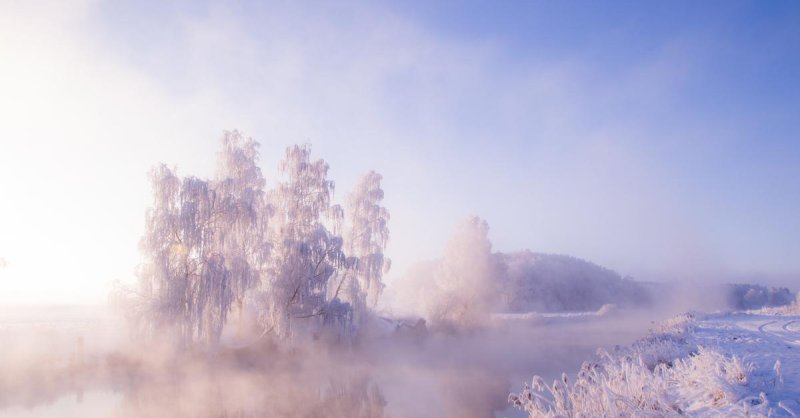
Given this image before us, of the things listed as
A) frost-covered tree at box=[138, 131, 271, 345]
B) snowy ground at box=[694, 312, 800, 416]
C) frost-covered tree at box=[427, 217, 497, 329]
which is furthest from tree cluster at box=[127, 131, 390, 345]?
snowy ground at box=[694, 312, 800, 416]

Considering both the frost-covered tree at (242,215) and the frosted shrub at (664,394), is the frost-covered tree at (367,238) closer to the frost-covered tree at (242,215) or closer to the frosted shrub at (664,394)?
the frost-covered tree at (242,215)

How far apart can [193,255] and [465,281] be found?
66.0ft

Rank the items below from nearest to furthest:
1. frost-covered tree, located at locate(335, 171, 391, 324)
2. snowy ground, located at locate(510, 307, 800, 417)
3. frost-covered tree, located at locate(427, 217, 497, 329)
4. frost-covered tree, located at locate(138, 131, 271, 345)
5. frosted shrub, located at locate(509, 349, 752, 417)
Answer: snowy ground, located at locate(510, 307, 800, 417) < frosted shrub, located at locate(509, 349, 752, 417) < frost-covered tree, located at locate(138, 131, 271, 345) < frost-covered tree, located at locate(335, 171, 391, 324) < frost-covered tree, located at locate(427, 217, 497, 329)

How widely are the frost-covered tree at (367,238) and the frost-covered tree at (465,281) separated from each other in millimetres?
6798

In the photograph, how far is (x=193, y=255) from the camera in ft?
66.1

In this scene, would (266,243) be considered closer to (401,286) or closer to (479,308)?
(479,308)

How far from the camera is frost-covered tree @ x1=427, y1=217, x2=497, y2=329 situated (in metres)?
33.6

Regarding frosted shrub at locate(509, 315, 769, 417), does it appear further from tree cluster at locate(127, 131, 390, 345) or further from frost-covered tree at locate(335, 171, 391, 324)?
frost-covered tree at locate(335, 171, 391, 324)

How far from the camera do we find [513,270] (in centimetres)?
8262

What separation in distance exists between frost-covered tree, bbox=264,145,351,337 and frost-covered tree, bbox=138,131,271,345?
148 centimetres

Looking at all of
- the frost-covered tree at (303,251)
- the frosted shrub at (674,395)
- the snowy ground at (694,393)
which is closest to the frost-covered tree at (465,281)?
the frost-covered tree at (303,251)

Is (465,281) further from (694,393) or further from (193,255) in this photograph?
Answer: (694,393)

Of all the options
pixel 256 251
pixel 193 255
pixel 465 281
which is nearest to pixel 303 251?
pixel 256 251

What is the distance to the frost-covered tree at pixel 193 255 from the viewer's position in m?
18.9
